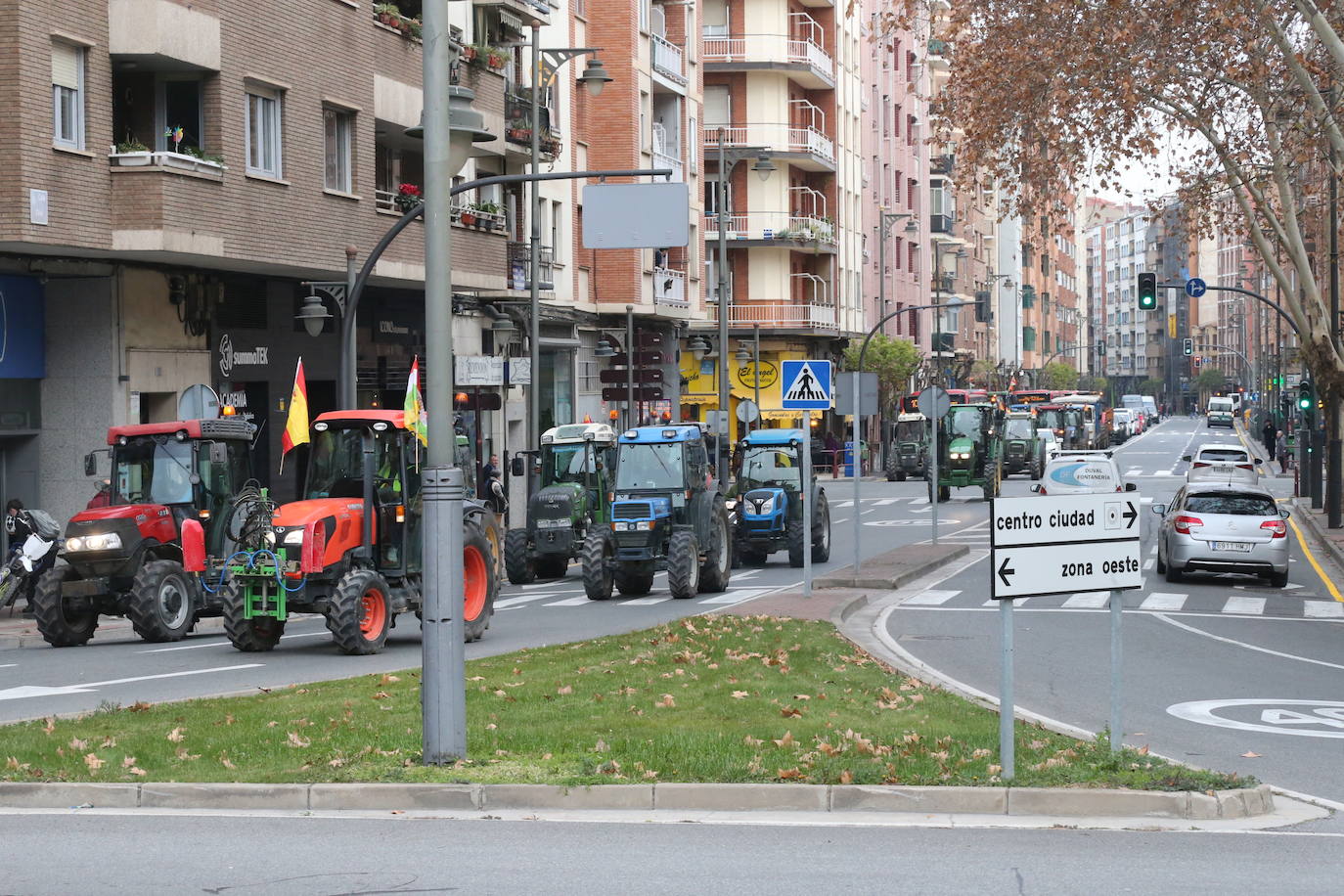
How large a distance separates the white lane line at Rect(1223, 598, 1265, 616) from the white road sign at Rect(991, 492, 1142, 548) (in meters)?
14.3

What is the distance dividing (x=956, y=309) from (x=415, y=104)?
248 feet

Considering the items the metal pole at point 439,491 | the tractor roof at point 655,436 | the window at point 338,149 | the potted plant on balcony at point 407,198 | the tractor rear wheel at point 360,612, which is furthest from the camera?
the potted plant on balcony at point 407,198

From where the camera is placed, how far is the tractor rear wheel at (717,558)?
26.2 metres

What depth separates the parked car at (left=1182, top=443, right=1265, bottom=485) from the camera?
116ft

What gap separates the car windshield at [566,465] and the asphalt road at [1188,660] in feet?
19.8

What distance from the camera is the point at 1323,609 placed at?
24.5m

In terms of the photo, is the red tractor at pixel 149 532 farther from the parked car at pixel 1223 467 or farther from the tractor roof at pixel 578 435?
the parked car at pixel 1223 467

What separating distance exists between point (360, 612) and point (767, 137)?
5194cm

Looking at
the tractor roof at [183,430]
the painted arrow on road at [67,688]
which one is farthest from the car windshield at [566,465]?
the painted arrow on road at [67,688]

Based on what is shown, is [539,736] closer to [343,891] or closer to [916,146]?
[343,891]

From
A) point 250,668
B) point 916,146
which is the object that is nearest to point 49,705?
point 250,668

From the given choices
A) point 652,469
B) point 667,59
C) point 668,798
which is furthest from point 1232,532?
point 667,59

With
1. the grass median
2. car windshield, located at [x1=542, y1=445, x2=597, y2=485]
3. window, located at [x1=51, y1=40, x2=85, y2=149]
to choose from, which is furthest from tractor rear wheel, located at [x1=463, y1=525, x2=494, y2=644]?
car windshield, located at [x1=542, y1=445, x2=597, y2=485]

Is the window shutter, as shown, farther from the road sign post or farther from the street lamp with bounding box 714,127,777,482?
the road sign post
